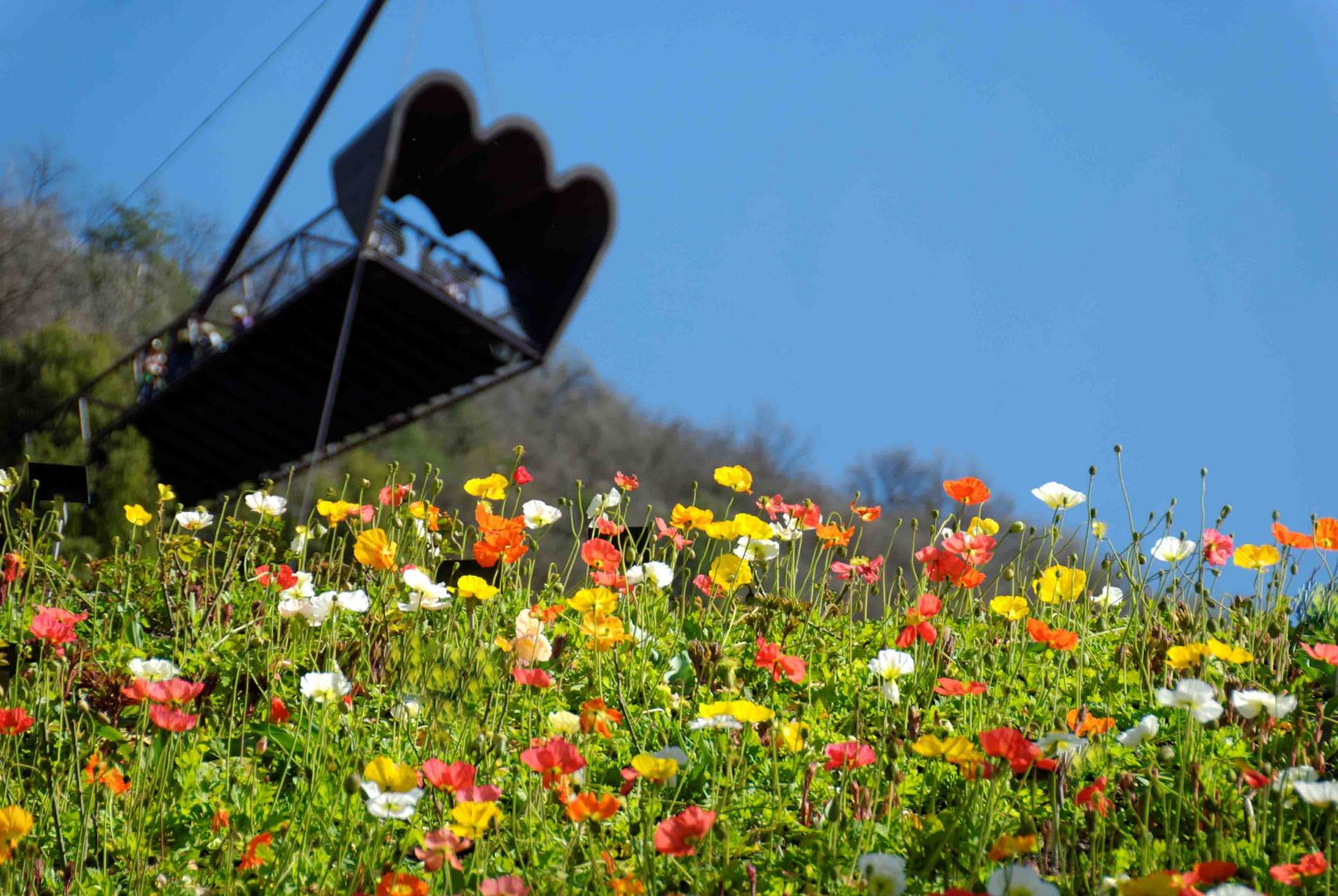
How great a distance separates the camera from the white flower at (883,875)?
0.83 m

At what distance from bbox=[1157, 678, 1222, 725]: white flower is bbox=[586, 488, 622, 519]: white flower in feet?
3.39

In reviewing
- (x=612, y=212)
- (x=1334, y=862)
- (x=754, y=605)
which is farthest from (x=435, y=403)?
(x=1334, y=862)

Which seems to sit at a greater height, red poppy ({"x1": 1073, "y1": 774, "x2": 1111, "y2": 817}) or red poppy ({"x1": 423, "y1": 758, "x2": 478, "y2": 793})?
red poppy ({"x1": 1073, "y1": 774, "x2": 1111, "y2": 817})

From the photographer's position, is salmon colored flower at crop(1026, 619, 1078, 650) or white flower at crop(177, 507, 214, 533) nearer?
salmon colored flower at crop(1026, 619, 1078, 650)

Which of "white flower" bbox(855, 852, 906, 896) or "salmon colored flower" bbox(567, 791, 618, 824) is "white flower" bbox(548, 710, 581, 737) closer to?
"salmon colored flower" bbox(567, 791, 618, 824)

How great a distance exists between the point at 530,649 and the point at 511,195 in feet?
17.2

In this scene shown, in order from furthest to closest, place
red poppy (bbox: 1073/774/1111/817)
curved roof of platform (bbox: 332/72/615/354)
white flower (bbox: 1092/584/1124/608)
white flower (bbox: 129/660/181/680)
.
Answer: curved roof of platform (bbox: 332/72/615/354)
white flower (bbox: 1092/584/1124/608)
white flower (bbox: 129/660/181/680)
red poppy (bbox: 1073/774/1111/817)

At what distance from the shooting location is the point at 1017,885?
2.73 feet

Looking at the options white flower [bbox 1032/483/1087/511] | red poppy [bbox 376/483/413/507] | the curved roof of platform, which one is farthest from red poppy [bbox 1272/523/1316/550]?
the curved roof of platform

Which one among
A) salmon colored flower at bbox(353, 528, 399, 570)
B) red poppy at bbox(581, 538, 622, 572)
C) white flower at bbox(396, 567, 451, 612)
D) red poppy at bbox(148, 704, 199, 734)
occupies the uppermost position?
red poppy at bbox(581, 538, 622, 572)

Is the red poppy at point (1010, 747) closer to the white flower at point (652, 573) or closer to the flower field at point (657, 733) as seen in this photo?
the flower field at point (657, 733)

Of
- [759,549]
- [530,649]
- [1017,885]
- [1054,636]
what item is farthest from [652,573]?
[1017,885]

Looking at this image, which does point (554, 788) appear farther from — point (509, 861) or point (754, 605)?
point (754, 605)

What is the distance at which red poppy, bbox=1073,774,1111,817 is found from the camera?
40.8 inches
